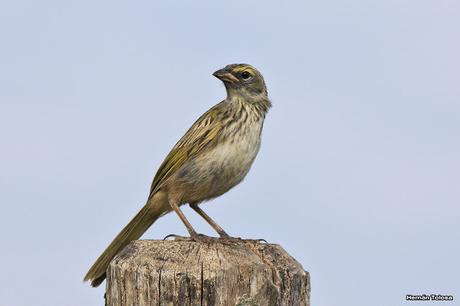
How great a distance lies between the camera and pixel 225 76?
880cm


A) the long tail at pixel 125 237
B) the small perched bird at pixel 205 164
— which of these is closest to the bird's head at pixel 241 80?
the small perched bird at pixel 205 164

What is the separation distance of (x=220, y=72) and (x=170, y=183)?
143cm

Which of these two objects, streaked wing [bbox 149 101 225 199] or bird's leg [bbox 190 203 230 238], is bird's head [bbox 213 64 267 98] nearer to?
streaked wing [bbox 149 101 225 199]

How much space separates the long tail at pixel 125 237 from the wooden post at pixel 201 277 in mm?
1528

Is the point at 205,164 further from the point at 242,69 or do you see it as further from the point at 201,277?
the point at 201,277

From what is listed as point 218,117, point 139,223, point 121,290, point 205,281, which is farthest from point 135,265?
point 218,117

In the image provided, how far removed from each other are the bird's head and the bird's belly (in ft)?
2.47

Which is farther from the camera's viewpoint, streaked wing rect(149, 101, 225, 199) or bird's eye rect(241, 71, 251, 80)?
bird's eye rect(241, 71, 251, 80)

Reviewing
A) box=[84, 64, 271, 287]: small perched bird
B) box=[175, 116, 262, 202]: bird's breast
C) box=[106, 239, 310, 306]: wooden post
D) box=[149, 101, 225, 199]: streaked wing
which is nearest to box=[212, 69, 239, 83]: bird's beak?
box=[84, 64, 271, 287]: small perched bird

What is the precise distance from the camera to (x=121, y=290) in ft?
15.9

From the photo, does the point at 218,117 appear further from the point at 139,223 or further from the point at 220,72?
the point at 139,223

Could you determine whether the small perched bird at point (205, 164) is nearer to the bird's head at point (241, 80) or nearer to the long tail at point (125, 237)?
the long tail at point (125, 237)

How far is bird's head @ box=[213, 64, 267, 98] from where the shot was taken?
880cm

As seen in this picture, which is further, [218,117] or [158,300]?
[218,117]
